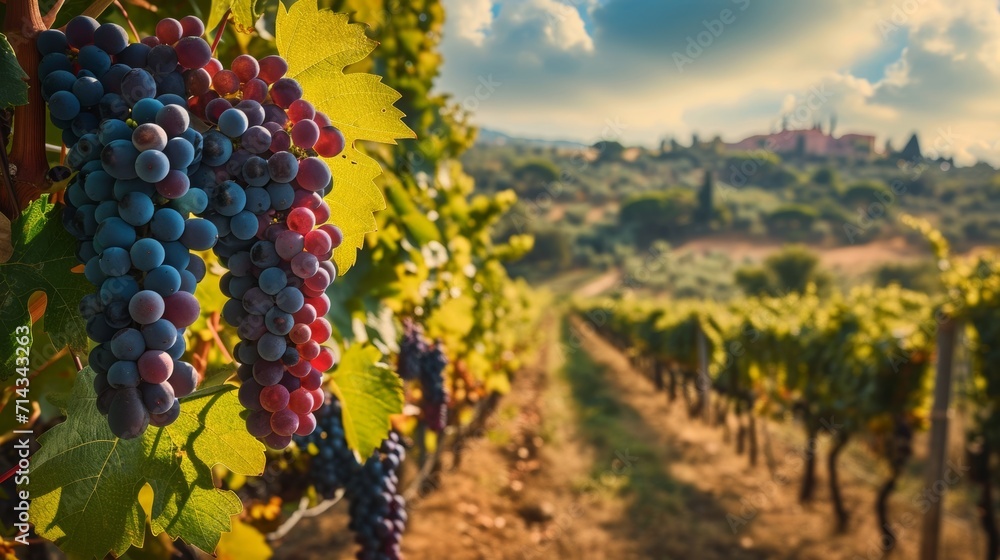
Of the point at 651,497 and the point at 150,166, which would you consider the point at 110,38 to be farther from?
the point at 651,497

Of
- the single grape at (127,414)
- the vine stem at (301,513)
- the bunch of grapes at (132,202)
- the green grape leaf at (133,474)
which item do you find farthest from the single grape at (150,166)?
the vine stem at (301,513)

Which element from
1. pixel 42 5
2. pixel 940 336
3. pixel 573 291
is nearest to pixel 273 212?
pixel 42 5

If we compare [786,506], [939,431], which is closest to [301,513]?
[939,431]

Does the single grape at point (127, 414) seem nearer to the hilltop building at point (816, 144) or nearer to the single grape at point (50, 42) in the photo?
the single grape at point (50, 42)

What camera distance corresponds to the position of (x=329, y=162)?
0.88 m

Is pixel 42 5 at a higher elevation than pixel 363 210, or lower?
higher

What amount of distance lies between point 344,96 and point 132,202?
0.31 metres

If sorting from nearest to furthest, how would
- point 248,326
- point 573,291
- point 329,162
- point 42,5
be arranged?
point 248,326, point 329,162, point 42,5, point 573,291

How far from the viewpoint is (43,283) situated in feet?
2.44

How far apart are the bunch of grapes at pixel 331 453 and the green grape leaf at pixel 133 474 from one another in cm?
128

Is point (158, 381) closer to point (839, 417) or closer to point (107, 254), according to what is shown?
point (107, 254)

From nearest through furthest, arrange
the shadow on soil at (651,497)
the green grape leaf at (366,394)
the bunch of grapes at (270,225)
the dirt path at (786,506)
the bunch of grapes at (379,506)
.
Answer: the bunch of grapes at (270,225) < the green grape leaf at (366,394) < the bunch of grapes at (379,506) < the shadow on soil at (651,497) < the dirt path at (786,506)

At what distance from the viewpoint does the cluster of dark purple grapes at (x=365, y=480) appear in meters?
2.13

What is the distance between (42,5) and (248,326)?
0.70 metres
